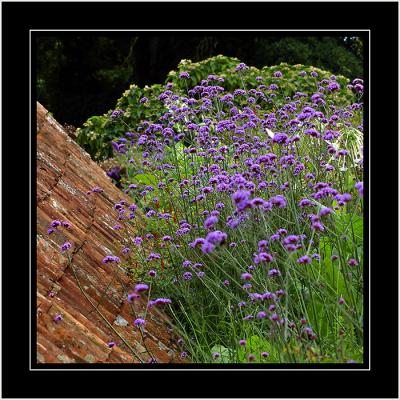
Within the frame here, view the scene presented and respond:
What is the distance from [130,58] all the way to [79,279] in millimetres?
14805

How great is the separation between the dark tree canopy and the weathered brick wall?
8.94 metres

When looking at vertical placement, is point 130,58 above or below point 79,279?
above

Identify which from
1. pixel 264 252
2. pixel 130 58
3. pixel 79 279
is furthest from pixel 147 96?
pixel 130 58

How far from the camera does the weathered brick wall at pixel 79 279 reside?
2.94 m

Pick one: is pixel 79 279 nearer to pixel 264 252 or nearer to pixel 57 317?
pixel 57 317

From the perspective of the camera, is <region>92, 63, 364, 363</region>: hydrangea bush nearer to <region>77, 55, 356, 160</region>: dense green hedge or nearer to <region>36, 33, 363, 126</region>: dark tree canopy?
<region>77, 55, 356, 160</region>: dense green hedge

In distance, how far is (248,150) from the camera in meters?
4.40

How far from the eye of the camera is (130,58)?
17828 mm

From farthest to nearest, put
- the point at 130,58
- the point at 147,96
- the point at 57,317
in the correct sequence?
the point at 130,58
the point at 147,96
the point at 57,317

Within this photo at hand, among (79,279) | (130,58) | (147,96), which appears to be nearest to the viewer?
(79,279)

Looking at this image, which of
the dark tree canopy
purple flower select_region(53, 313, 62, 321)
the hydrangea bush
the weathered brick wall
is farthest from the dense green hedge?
purple flower select_region(53, 313, 62, 321)

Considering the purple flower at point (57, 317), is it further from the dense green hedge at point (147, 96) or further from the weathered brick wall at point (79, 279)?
the dense green hedge at point (147, 96)

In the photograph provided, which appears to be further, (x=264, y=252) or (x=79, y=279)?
(x=79, y=279)
